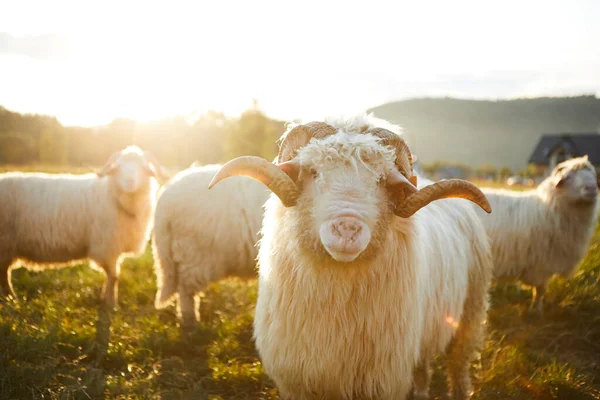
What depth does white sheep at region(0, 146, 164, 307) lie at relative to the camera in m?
5.81

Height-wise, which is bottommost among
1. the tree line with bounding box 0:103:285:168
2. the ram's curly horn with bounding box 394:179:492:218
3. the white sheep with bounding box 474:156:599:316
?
the white sheep with bounding box 474:156:599:316

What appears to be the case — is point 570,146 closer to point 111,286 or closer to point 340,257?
point 111,286

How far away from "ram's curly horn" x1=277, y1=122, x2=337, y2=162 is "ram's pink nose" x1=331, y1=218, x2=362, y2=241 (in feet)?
2.31

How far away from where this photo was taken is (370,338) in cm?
258

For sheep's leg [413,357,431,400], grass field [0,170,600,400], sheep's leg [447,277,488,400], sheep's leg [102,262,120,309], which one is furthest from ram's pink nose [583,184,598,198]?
sheep's leg [102,262,120,309]

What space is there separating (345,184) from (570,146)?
73.8 m

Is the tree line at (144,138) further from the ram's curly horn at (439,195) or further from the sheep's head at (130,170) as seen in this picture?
the ram's curly horn at (439,195)

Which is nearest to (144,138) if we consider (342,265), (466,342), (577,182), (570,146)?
(577,182)

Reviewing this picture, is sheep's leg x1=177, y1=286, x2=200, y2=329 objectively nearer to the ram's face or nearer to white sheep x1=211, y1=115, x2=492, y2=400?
white sheep x1=211, y1=115, x2=492, y2=400

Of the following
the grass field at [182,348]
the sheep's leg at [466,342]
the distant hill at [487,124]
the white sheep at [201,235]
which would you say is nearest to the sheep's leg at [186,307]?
the white sheep at [201,235]

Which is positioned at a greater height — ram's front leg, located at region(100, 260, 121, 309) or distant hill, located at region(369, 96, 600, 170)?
distant hill, located at region(369, 96, 600, 170)

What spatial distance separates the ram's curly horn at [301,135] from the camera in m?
2.58

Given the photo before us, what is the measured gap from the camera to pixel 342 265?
97.0 inches

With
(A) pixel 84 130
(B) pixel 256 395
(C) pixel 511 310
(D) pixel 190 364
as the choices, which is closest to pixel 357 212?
(B) pixel 256 395
